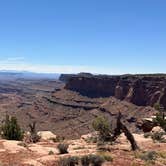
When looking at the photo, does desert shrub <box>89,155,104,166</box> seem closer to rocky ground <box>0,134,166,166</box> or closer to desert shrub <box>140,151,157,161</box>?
rocky ground <box>0,134,166,166</box>

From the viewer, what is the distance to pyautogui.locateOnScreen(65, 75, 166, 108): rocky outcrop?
139500mm

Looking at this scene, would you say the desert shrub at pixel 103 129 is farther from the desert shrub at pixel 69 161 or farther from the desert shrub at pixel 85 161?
the desert shrub at pixel 69 161

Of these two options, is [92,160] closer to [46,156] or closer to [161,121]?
[46,156]

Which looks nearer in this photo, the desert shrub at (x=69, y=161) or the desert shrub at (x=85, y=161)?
the desert shrub at (x=69, y=161)

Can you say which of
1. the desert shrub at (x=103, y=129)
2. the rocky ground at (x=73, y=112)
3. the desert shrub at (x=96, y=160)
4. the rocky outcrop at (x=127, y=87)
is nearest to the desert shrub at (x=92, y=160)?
the desert shrub at (x=96, y=160)

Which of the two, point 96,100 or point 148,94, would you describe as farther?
point 96,100

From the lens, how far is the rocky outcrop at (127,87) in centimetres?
13950

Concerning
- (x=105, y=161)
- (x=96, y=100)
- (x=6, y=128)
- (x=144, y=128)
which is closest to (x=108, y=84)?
(x=96, y=100)

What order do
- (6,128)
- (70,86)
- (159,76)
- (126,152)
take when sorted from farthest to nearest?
(70,86)
(159,76)
(6,128)
(126,152)

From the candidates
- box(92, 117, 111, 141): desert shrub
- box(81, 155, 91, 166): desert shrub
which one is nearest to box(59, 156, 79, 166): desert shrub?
box(81, 155, 91, 166): desert shrub

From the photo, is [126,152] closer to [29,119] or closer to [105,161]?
[105,161]

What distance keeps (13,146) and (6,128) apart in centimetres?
789

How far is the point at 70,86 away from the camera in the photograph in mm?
192500

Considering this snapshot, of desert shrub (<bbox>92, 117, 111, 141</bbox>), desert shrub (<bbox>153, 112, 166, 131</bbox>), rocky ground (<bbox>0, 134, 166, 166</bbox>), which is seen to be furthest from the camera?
desert shrub (<bbox>153, 112, 166, 131</bbox>)
